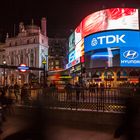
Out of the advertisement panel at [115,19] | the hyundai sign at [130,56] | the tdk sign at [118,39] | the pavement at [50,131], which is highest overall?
the advertisement panel at [115,19]

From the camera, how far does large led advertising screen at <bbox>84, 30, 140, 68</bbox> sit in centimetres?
4959

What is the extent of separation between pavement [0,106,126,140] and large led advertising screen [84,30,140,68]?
1413 inches

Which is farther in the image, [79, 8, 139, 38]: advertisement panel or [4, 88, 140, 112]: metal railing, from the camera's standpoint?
[79, 8, 139, 38]: advertisement panel

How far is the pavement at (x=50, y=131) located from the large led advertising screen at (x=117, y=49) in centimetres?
3590

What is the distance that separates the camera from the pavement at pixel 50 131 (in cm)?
657

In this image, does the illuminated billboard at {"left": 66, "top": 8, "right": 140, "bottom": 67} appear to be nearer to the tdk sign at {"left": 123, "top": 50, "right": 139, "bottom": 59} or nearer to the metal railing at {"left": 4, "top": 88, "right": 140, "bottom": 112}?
the tdk sign at {"left": 123, "top": 50, "right": 139, "bottom": 59}

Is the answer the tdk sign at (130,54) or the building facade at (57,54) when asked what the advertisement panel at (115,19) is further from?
the building facade at (57,54)

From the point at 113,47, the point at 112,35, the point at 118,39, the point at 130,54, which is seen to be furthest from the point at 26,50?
the point at 130,54

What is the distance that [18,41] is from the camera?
389 ft

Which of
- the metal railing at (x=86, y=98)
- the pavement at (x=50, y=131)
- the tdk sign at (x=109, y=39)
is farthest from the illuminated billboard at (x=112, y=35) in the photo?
the pavement at (x=50, y=131)

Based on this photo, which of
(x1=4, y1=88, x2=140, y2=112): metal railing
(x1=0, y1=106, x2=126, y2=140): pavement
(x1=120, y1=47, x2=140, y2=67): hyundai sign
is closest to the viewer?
(x1=0, y1=106, x2=126, y2=140): pavement

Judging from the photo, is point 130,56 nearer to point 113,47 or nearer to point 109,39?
point 113,47

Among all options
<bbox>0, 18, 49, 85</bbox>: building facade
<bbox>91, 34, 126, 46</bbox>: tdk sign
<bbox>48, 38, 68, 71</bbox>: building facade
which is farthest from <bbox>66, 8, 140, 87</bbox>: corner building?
<bbox>48, 38, 68, 71</bbox>: building facade

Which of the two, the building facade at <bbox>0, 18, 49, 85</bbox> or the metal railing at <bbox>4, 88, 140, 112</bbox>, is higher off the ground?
the building facade at <bbox>0, 18, 49, 85</bbox>
